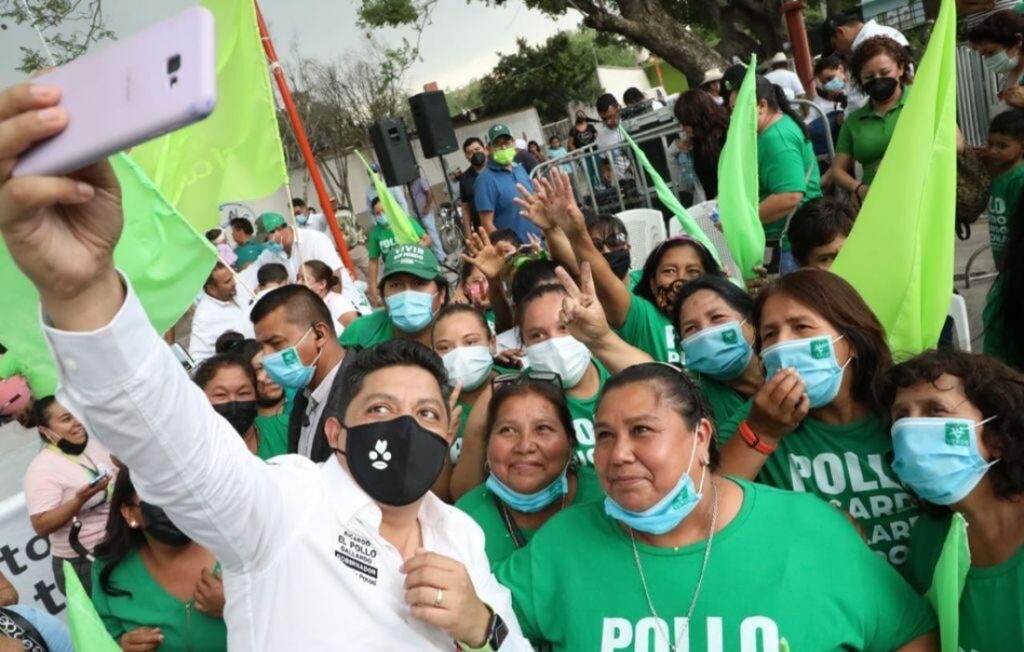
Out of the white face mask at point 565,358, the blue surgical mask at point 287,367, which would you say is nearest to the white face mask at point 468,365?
the white face mask at point 565,358

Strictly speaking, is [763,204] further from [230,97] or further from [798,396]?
[230,97]

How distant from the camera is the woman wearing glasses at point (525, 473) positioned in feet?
8.21

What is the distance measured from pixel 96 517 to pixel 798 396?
326cm

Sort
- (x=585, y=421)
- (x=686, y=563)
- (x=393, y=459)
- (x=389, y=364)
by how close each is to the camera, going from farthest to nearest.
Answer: (x=585, y=421) → (x=389, y=364) → (x=686, y=563) → (x=393, y=459)

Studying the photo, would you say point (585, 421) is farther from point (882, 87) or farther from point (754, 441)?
point (882, 87)

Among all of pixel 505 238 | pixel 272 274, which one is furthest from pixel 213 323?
pixel 505 238

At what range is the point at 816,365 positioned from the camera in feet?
7.70

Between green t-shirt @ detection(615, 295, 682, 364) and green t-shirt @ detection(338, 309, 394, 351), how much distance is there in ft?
4.73

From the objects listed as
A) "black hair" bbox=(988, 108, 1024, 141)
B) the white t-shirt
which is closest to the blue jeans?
the white t-shirt

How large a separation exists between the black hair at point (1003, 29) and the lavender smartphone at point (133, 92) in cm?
489

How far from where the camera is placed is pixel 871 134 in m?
4.74

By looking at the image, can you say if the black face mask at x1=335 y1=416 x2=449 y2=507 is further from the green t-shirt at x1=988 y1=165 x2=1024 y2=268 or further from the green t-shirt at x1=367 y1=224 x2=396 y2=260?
the green t-shirt at x1=367 y1=224 x2=396 y2=260

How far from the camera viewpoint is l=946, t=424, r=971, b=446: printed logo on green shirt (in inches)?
76.5

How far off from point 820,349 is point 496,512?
1103mm
